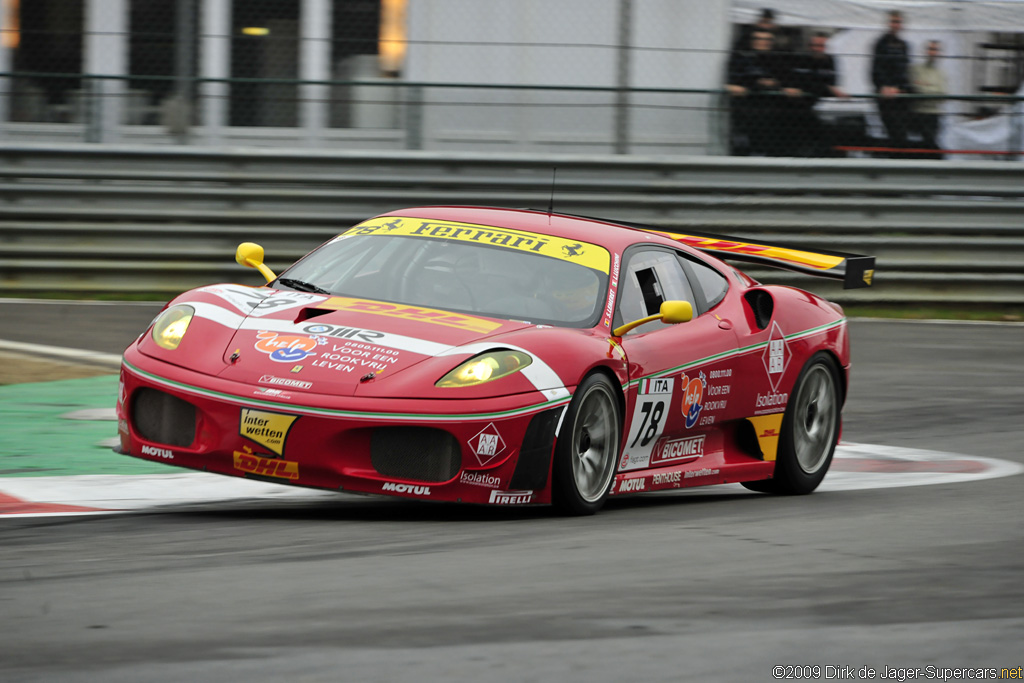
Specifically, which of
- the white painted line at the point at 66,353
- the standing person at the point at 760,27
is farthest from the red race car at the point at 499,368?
the standing person at the point at 760,27

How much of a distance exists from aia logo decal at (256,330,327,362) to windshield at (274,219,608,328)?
68 cm

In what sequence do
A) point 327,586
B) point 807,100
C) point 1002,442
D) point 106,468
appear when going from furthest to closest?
point 807,100
point 1002,442
point 106,468
point 327,586

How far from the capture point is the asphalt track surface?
3.38 meters

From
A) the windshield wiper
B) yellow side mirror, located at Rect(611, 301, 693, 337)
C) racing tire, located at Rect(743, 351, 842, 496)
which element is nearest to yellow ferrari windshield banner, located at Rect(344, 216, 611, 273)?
yellow side mirror, located at Rect(611, 301, 693, 337)

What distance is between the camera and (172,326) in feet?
18.4

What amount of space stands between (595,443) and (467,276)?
0.96 metres

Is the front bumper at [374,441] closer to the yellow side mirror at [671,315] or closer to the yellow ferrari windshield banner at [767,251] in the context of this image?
the yellow side mirror at [671,315]

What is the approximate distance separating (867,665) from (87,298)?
36.3 feet

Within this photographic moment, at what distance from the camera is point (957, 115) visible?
13.8m

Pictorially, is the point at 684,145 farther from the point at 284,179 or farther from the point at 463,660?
the point at 463,660

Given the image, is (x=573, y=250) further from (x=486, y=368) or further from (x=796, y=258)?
(x=796, y=258)

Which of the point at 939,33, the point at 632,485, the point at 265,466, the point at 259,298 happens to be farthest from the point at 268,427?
the point at 939,33

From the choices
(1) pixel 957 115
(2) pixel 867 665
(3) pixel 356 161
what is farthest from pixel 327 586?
(1) pixel 957 115

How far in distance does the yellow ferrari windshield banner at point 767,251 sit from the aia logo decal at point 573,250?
915mm
